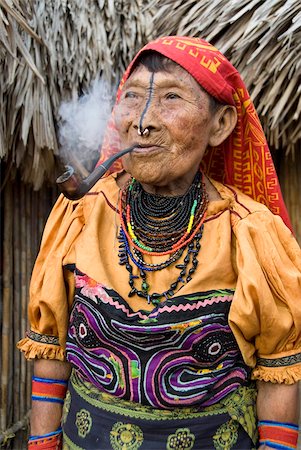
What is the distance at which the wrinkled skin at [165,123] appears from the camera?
1.57 metres

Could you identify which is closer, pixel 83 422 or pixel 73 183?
pixel 73 183

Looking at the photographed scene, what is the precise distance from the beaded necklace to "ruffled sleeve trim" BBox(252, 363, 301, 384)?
32 cm

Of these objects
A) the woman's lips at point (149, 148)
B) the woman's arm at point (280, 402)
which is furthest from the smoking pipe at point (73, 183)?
the woman's arm at point (280, 402)

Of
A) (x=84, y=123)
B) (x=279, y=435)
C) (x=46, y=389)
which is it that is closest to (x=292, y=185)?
(x=84, y=123)

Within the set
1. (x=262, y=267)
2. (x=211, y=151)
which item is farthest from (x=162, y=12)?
(x=262, y=267)

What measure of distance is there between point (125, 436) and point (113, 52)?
1634mm

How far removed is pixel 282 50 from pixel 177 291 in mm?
1190

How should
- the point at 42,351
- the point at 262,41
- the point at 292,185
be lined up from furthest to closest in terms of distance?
the point at 292,185, the point at 262,41, the point at 42,351

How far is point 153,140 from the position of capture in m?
1.57

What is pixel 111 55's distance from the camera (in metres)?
2.61

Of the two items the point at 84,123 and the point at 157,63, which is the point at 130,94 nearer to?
the point at 157,63

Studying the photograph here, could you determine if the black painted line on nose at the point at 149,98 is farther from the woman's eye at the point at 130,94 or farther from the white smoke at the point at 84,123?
the white smoke at the point at 84,123

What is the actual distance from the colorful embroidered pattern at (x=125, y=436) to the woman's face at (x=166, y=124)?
66 cm

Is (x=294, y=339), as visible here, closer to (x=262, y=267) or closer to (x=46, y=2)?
(x=262, y=267)
